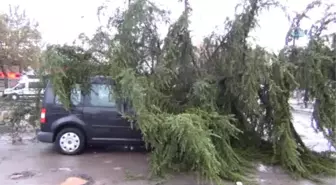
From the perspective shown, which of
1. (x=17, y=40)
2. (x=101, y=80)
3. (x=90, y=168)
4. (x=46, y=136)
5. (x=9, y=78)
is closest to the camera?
(x=101, y=80)

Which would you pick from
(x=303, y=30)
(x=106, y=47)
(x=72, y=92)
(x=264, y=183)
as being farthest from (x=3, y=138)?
(x=303, y=30)

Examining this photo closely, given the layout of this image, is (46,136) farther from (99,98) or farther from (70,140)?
(99,98)

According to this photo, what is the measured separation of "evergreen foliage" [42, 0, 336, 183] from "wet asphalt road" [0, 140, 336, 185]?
1.04ft

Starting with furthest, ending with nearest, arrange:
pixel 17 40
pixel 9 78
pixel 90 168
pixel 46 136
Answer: pixel 9 78
pixel 17 40
pixel 46 136
pixel 90 168

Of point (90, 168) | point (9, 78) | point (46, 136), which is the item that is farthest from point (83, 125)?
point (9, 78)

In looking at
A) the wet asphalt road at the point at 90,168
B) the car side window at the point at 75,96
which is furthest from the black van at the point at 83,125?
the car side window at the point at 75,96

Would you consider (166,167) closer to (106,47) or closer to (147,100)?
(147,100)

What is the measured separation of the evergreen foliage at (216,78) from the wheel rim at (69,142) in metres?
1.41

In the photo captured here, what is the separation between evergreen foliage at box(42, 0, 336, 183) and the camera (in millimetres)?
6141

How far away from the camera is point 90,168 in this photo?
6.91m

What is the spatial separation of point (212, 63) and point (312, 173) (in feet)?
8.82

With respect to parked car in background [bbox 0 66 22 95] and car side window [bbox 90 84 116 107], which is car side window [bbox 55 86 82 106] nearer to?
car side window [bbox 90 84 116 107]

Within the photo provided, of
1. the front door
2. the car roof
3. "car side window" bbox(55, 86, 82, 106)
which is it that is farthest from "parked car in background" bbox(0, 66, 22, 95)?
the car roof

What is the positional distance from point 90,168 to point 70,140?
45.8 inches
